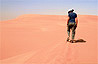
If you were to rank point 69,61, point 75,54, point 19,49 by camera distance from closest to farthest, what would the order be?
1. point 69,61
2. point 75,54
3. point 19,49

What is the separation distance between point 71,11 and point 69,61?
4.09 m

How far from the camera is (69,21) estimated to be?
26.0 ft

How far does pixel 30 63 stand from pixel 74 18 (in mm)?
4171

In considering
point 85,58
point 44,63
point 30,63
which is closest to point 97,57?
point 85,58

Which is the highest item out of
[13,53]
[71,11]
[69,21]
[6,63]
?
[71,11]

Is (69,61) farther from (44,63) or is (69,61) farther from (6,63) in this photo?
(6,63)

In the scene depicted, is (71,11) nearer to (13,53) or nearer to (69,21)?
(69,21)

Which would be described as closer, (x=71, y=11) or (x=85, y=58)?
(x=85, y=58)

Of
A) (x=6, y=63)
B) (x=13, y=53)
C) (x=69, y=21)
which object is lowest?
(x=13, y=53)

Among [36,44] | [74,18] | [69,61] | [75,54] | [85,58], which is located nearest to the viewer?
[69,61]

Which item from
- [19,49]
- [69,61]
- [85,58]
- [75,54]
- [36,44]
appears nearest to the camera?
[69,61]

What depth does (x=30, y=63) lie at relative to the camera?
15.2ft

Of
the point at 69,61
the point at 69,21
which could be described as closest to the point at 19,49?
the point at 69,21

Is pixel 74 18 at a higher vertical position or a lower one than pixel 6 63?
higher
